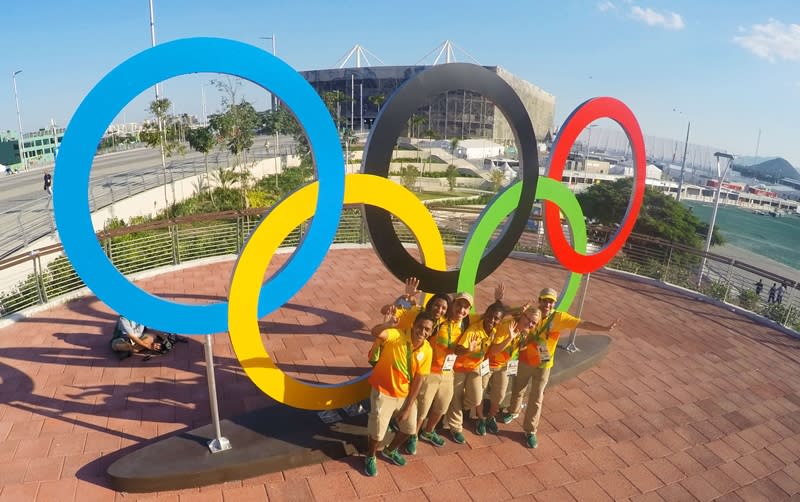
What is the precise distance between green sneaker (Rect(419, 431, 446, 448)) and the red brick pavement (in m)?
0.08

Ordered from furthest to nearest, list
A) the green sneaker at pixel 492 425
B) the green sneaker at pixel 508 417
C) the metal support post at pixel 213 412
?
the green sneaker at pixel 508 417
the green sneaker at pixel 492 425
the metal support post at pixel 213 412

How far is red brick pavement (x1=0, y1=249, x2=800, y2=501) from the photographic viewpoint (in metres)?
4.48

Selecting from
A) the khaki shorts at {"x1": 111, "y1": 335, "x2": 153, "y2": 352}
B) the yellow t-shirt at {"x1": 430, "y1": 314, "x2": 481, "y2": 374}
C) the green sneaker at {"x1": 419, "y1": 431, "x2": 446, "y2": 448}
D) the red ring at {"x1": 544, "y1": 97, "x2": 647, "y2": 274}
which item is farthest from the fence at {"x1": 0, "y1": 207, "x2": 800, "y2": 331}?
the yellow t-shirt at {"x1": 430, "y1": 314, "x2": 481, "y2": 374}

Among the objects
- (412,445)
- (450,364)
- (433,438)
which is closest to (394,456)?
(412,445)

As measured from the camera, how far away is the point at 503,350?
16.0 ft

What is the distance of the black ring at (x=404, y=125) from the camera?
189 inches

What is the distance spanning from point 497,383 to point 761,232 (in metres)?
83.7

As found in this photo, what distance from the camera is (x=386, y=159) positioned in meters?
4.86

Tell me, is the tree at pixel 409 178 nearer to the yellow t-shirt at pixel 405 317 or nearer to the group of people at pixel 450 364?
the group of people at pixel 450 364

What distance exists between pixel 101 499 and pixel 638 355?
691 cm

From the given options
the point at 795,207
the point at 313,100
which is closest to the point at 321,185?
the point at 313,100

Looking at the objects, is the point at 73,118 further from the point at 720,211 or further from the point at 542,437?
the point at 720,211

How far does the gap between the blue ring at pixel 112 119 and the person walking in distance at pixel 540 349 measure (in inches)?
88.1

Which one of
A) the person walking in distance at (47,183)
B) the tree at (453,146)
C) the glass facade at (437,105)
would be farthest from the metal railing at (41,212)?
the glass facade at (437,105)
